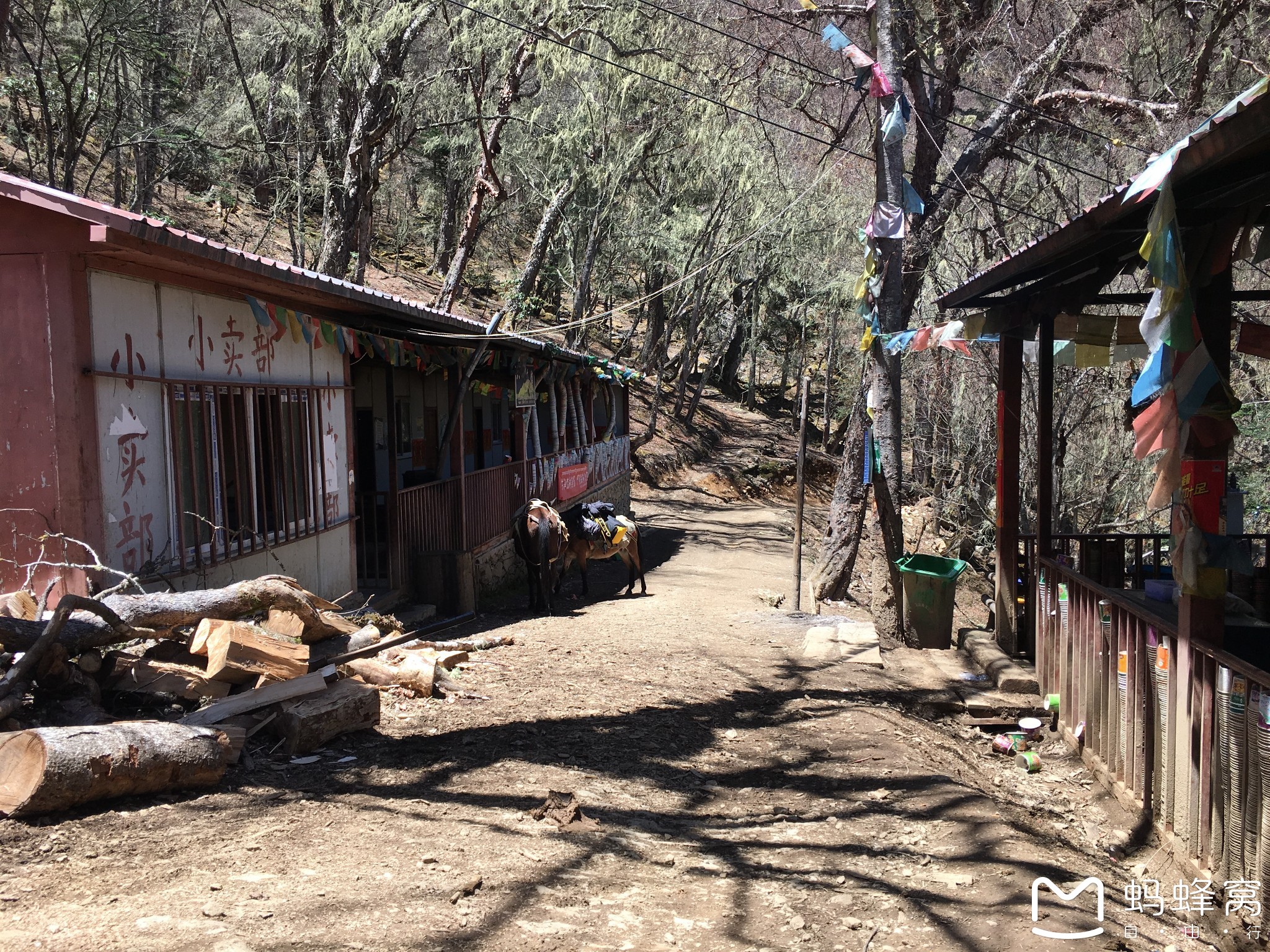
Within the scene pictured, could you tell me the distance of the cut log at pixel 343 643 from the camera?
23.9 feet

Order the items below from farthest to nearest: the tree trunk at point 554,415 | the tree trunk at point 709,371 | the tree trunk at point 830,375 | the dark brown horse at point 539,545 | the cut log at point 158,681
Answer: the tree trunk at point 709,371 < the tree trunk at point 830,375 < the tree trunk at point 554,415 < the dark brown horse at point 539,545 < the cut log at point 158,681

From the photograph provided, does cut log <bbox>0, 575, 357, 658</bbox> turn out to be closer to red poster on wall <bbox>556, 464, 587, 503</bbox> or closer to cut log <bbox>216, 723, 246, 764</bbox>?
cut log <bbox>216, 723, 246, 764</bbox>

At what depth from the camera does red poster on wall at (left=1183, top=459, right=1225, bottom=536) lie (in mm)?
5137

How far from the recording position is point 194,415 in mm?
7438

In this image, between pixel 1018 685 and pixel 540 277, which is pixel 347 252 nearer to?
pixel 1018 685

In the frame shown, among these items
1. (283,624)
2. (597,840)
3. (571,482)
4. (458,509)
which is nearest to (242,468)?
(283,624)

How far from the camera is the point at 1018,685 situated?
27.7 feet

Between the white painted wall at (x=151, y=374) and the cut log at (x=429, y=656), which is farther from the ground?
the white painted wall at (x=151, y=374)

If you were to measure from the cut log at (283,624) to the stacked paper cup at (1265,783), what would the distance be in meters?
5.53

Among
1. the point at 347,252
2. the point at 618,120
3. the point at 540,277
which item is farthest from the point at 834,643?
the point at 540,277

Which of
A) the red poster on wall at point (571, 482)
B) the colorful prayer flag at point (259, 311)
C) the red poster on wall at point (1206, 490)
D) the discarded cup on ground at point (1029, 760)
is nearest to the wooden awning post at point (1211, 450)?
the red poster on wall at point (1206, 490)

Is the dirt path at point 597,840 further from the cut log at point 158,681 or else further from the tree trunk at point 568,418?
the tree trunk at point 568,418

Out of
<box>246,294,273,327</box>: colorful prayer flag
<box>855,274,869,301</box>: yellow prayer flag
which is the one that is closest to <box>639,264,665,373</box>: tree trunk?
<box>855,274,869,301</box>: yellow prayer flag

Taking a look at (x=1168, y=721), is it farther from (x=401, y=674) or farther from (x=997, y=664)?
(x=401, y=674)
